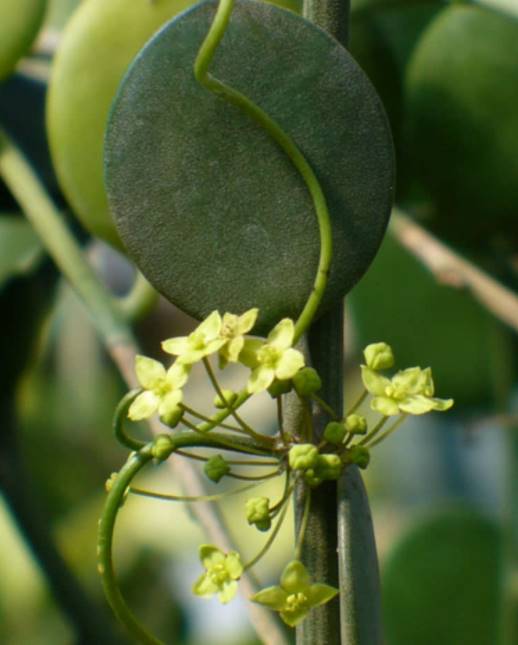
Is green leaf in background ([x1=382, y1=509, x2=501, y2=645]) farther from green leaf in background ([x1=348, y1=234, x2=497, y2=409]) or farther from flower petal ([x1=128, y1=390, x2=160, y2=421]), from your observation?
flower petal ([x1=128, y1=390, x2=160, y2=421])

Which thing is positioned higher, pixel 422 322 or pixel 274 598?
pixel 274 598

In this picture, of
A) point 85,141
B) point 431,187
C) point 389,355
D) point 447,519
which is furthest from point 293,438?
point 447,519

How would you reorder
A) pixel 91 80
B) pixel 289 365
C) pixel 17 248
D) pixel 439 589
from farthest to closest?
1. pixel 439 589
2. pixel 17 248
3. pixel 91 80
4. pixel 289 365

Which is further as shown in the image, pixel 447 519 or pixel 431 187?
pixel 447 519

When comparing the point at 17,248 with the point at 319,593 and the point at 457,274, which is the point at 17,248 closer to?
the point at 457,274

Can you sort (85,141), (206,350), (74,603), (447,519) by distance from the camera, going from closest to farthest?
(206,350) < (85,141) < (74,603) < (447,519)

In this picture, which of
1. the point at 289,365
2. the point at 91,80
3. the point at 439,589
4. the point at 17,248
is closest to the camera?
the point at 289,365

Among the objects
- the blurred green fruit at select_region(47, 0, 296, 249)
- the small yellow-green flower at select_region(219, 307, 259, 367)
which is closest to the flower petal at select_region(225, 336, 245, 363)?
the small yellow-green flower at select_region(219, 307, 259, 367)

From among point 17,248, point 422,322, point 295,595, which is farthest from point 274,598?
point 422,322

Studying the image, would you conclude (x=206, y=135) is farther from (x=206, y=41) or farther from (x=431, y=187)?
(x=431, y=187)
